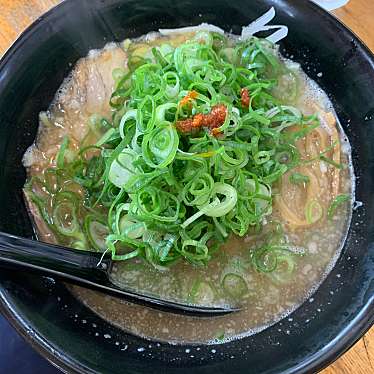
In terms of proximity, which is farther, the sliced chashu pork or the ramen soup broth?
the sliced chashu pork

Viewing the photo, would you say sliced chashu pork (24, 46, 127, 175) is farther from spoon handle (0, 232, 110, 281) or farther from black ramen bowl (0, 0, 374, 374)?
spoon handle (0, 232, 110, 281)

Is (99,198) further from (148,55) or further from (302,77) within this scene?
(302,77)

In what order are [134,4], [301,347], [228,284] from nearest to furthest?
[301,347]
[228,284]
[134,4]

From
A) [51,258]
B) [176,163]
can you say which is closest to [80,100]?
[176,163]

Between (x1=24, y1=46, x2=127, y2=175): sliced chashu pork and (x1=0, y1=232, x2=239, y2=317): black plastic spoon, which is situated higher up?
(x1=24, y1=46, x2=127, y2=175): sliced chashu pork

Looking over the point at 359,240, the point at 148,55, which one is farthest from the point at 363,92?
the point at 148,55

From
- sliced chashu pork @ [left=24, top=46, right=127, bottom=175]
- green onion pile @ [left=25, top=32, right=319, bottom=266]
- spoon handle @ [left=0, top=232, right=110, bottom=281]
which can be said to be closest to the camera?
spoon handle @ [left=0, top=232, right=110, bottom=281]

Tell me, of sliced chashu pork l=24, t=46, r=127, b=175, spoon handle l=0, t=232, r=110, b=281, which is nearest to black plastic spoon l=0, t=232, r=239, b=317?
spoon handle l=0, t=232, r=110, b=281
